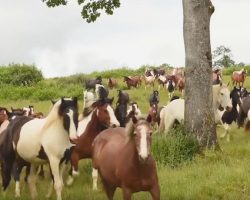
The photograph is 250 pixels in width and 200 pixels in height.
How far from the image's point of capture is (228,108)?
1728 centimetres

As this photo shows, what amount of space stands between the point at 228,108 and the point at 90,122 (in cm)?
629

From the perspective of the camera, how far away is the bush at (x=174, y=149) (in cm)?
1363

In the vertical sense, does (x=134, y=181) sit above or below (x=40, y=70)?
below

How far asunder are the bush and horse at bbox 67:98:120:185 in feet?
6.77

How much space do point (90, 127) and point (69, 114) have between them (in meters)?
1.88

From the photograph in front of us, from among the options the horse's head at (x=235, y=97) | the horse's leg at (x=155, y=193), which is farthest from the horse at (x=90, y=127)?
the horse's head at (x=235, y=97)

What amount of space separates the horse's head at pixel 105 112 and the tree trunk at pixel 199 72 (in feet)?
10.4

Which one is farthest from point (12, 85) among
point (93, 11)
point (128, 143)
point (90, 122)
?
point (128, 143)

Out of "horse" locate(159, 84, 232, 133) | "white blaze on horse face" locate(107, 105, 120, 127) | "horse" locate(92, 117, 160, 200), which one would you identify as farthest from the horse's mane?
"horse" locate(159, 84, 232, 133)

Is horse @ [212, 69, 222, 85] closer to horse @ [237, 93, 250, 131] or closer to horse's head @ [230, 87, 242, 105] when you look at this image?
horse's head @ [230, 87, 242, 105]

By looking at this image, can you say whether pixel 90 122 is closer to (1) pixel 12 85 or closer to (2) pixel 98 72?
(1) pixel 12 85

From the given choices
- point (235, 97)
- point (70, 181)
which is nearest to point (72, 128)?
point (70, 181)

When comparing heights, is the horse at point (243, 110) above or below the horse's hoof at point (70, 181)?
above

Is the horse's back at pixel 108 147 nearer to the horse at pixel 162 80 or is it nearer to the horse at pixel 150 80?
the horse at pixel 162 80
